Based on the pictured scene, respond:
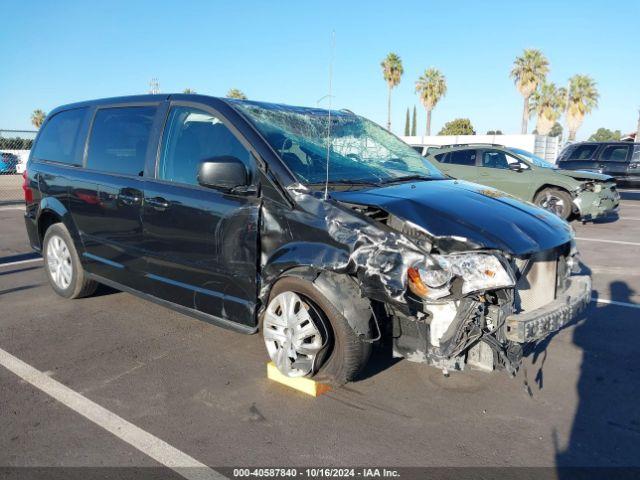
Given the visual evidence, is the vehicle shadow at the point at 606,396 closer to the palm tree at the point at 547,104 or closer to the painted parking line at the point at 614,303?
the painted parking line at the point at 614,303

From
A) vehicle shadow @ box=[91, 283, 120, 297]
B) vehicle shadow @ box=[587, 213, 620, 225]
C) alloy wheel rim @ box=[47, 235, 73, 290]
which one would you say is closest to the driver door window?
alloy wheel rim @ box=[47, 235, 73, 290]

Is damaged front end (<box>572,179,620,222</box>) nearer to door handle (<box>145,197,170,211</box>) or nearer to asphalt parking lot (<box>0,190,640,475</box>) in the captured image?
asphalt parking lot (<box>0,190,640,475</box>)

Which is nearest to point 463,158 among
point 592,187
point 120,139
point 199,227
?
point 592,187

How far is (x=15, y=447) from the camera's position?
2.97 meters

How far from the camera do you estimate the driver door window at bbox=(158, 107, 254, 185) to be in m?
3.95

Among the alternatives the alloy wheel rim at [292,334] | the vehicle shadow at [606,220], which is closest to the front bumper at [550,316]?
the alloy wheel rim at [292,334]

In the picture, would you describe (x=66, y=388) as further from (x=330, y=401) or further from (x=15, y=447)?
(x=330, y=401)

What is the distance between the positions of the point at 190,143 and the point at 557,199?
9.66 m

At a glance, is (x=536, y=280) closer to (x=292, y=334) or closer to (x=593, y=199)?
(x=292, y=334)

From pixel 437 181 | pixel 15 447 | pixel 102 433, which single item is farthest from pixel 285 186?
pixel 15 447

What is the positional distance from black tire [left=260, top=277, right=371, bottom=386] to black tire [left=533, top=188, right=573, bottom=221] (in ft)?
31.1

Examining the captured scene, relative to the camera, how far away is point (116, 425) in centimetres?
320

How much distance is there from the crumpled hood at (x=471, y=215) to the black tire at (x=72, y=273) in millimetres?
3208

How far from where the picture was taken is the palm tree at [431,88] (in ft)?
165
